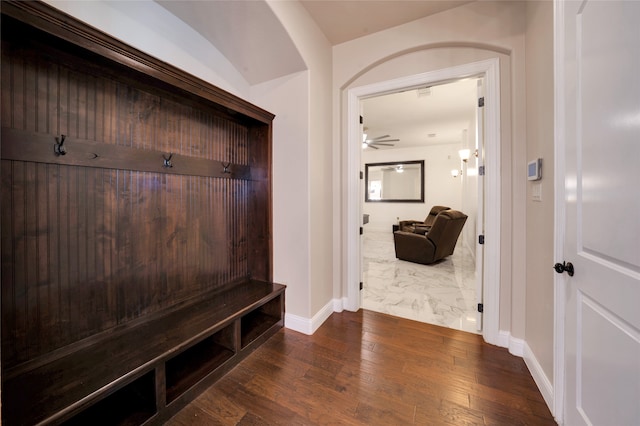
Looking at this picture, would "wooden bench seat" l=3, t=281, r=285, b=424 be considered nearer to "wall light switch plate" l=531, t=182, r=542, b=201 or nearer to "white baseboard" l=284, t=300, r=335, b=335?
"white baseboard" l=284, t=300, r=335, b=335

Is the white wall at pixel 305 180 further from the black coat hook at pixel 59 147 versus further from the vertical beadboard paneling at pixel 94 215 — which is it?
the black coat hook at pixel 59 147

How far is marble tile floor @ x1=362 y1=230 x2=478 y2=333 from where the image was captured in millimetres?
2492

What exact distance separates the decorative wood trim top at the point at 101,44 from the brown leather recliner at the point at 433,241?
3.76 metres

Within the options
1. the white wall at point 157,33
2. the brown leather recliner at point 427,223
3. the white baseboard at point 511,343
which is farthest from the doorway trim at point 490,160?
the brown leather recliner at point 427,223

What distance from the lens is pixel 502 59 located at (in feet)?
6.28

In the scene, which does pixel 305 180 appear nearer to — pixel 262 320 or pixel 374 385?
pixel 262 320

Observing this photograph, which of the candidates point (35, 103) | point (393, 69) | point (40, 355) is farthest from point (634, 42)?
point (40, 355)

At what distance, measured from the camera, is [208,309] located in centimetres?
175

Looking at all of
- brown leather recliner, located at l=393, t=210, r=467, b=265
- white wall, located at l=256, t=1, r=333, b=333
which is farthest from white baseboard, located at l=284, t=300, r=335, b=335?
brown leather recliner, located at l=393, t=210, r=467, b=265

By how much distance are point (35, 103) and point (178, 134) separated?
2.27 feet

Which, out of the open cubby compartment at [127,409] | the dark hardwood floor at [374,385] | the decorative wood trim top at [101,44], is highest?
the decorative wood trim top at [101,44]

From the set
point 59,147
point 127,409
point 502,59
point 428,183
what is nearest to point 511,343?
point 502,59

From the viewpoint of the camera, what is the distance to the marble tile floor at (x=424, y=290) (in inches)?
98.1

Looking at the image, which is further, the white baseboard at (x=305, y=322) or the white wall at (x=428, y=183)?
the white wall at (x=428, y=183)
